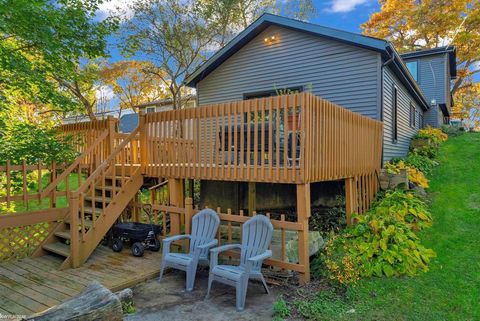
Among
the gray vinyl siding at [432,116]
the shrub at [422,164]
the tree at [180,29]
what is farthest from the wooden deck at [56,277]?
the gray vinyl siding at [432,116]

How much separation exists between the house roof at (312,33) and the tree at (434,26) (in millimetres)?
13095

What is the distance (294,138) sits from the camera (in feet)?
14.1

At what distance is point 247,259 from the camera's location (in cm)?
382

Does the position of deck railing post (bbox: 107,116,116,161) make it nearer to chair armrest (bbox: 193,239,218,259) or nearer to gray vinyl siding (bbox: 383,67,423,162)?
chair armrest (bbox: 193,239,218,259)

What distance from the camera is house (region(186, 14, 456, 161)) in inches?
324

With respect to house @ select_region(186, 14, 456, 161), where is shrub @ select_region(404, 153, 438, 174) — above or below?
below

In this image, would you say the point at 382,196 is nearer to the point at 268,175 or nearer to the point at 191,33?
the point at 268,175

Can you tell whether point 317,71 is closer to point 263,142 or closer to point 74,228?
point 263,142

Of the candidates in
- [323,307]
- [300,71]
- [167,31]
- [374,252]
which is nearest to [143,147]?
[323,307]

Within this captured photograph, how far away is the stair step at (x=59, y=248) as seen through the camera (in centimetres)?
517

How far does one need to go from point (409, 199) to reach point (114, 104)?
2332 centimetres

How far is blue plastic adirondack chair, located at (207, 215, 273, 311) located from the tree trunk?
1294 mm

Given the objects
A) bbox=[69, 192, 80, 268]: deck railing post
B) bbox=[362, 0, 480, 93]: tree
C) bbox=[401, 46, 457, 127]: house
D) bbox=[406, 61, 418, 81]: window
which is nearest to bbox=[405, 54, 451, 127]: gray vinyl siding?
bbox=[401, 46, 457, 127]: house

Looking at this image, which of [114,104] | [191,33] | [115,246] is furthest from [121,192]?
→ [114,104]
